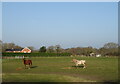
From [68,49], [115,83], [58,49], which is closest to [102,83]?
[115,83]

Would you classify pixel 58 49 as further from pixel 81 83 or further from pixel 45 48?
pixel 81 83

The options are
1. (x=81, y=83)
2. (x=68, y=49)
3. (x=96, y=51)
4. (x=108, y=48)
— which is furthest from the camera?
(x=68, y=49)

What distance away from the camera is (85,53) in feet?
377

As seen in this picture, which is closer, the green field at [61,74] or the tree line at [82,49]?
the green field at [61,74]

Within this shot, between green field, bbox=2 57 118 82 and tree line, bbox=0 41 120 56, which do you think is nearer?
green field, bbox=2 57 118 82

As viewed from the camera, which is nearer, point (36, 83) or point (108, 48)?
point (36, 83)

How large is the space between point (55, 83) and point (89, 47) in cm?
11199

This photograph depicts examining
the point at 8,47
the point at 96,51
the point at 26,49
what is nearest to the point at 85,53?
the point at 96,51

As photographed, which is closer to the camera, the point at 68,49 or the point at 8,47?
the point at 8,47

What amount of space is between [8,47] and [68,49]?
3483 cm

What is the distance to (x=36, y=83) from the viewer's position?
1184cm

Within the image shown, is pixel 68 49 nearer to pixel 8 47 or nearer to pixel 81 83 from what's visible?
pixel 8 47

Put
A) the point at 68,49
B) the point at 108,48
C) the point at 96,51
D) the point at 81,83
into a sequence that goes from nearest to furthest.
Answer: the point at 81,83
the point at 108,48
the point at 96,51
the point at 68,49

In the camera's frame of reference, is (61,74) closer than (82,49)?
Yes
